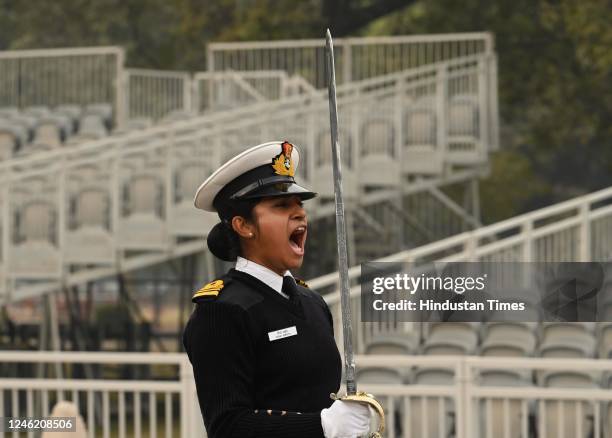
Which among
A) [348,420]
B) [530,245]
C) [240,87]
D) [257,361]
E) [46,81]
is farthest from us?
[46,81]

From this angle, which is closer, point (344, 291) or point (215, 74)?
point (344, 291)

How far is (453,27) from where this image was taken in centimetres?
2719

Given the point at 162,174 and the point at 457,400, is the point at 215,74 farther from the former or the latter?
the point at 457,400

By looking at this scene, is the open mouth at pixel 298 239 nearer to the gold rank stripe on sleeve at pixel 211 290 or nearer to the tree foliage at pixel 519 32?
the gold rank stripe on sleeve at pixel 211 290

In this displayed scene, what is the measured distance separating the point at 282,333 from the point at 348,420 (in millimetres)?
336

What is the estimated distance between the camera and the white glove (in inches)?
159

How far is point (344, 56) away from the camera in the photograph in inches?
848

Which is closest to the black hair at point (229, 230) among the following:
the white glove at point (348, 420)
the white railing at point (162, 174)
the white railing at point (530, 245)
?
the white glove at point (348, 420)

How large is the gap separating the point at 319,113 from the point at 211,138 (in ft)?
4.28

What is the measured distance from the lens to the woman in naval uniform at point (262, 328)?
13.5ft

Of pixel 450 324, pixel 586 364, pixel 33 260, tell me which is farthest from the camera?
pixel 33 260

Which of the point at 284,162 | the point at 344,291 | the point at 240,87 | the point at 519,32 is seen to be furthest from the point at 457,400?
the point at 519,32

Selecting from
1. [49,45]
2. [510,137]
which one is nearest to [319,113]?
[49,45]

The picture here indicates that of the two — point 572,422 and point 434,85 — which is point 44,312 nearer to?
point 434,85
